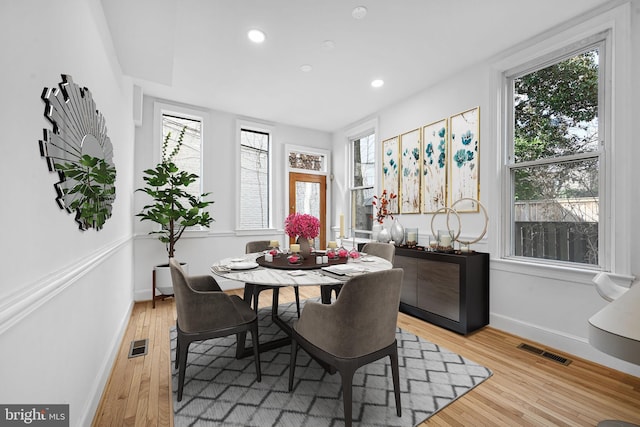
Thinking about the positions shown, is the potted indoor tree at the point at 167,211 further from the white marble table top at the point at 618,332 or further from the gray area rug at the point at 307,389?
the white marble table top at the point at 618,332

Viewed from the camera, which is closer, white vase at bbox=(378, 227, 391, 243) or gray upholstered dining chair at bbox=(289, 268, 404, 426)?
gray upholstered dining chair at bbox=(289, 268, 404, 426)

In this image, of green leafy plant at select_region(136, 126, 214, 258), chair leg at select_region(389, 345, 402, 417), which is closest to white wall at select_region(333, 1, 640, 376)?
chair leg at select_region(389, 345, 402, 417)

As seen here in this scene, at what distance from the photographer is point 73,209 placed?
1329 mm

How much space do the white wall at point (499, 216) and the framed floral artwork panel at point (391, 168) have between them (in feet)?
1.44

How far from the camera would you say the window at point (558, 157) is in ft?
7.61

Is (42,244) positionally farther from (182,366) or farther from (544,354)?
(544,354)

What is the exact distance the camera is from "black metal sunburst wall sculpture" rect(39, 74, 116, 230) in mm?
1076

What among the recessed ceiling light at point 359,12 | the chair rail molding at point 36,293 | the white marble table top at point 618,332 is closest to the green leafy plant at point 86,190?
the chair rail molding at point 36,293

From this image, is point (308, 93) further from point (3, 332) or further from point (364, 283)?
point (3, 332)

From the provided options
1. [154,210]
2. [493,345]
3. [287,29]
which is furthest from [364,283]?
[154,210]

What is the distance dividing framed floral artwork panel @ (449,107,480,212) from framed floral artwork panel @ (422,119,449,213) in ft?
0.30

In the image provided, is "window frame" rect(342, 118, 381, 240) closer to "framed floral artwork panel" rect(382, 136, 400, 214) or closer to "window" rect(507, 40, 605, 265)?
"framed floral artwork panel" rect(382, 136, 400, 214)

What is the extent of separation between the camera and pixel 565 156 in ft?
8.06

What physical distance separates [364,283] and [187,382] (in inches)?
60.3
